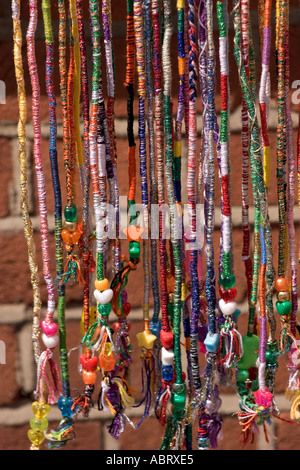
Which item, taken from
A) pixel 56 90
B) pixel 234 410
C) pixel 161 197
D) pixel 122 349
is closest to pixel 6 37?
pixel 56 90

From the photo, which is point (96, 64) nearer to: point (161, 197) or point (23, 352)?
point (161, 197)

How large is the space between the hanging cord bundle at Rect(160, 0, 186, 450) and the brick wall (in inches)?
3.2

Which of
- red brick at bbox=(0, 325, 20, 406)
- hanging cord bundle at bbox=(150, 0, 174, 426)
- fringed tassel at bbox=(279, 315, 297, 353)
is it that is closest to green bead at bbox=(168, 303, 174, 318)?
hanging cord bundle at bbox=(150, 0, 174, 426)

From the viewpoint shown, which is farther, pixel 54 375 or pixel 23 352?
→ pixel 23 352

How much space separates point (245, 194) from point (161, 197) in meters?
0.09

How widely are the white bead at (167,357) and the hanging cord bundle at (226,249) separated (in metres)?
0.05

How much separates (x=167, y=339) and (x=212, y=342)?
0.05 meters

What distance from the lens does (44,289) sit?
72 centimetres

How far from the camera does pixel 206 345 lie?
587 mm

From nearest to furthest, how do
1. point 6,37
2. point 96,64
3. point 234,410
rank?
point 96,64, point 6,37, point 234,410

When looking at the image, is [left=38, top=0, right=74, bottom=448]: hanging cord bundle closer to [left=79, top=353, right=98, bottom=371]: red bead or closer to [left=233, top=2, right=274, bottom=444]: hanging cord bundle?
[left=79, top=353, right=98, bottom=371]: red bead

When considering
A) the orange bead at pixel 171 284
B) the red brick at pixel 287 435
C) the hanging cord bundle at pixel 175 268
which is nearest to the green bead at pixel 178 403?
the hanging cord bundle at pixel 175 268

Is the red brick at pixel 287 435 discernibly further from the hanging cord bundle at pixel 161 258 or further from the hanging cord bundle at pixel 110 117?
the hanging cord bundle at pixel 110 117
